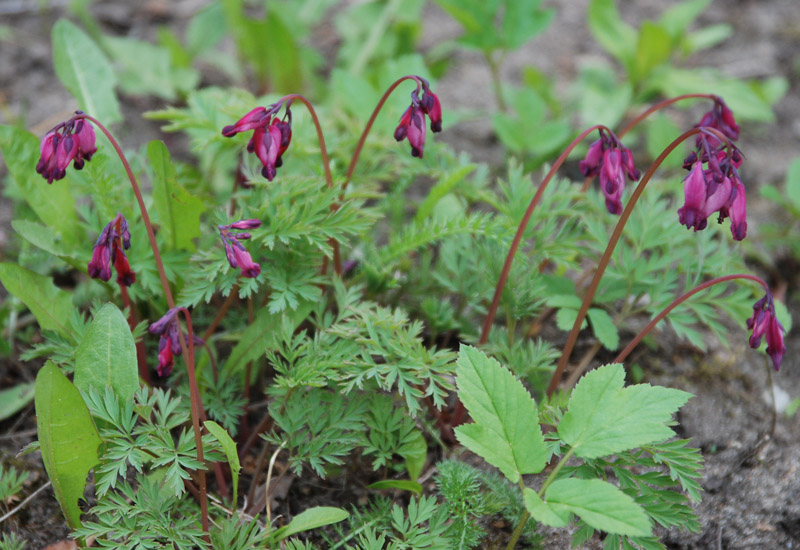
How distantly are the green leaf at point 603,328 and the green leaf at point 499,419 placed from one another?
67 centimetres

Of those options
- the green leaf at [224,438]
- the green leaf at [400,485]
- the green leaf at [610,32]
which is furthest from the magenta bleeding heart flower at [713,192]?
the green leaf at [610,32]

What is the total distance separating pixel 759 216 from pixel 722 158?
2.27 m

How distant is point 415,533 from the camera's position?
219 cm

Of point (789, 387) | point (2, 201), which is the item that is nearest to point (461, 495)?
point (789, 387)

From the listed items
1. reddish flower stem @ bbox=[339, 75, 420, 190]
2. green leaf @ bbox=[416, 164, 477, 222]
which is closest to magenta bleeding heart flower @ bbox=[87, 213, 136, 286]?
reddish flower stem @ bbox=[339, 75, 420, 190]

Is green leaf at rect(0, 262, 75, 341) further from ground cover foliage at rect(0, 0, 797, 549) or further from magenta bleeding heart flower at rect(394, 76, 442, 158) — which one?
magenta bleeding heart flower at rect(394, 76, 442, 158)

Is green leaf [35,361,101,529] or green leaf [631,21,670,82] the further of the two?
green leaf [631,21,670,82]

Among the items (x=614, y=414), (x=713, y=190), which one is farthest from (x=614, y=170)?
(x=614, y=414)

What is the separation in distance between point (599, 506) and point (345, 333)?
961 millimetres

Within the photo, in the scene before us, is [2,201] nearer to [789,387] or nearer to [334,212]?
[334,212]

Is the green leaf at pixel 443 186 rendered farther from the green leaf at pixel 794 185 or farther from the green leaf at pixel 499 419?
the green leaf at pixel 794 185

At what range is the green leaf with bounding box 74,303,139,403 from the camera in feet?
7.54

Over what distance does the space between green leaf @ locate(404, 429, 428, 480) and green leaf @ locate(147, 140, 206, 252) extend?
1139 mm

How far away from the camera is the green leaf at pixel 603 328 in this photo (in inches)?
102
